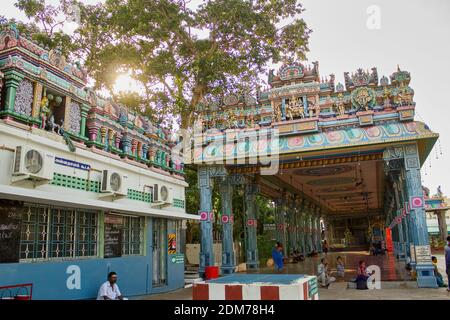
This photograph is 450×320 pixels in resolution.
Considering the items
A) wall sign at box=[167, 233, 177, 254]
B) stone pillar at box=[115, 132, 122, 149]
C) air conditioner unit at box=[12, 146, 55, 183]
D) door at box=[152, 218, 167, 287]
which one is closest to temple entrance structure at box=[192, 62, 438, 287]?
Answer: wall sign at box=[167, 233, 177, 254]

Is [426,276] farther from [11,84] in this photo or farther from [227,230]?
[11,84]

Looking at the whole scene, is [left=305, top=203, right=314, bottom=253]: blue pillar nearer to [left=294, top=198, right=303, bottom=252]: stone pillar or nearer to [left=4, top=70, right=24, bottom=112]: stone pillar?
[left=294, top=198, right=303, bottom=252]: stone pillar

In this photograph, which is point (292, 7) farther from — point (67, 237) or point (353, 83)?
point (67, 237)

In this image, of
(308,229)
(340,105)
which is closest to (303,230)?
(308,229)

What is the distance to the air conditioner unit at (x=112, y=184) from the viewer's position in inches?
352

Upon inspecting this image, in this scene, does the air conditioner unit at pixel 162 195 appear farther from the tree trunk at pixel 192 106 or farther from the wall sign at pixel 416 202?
the wall sign at pixel 416 202

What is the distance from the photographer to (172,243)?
1233 cm

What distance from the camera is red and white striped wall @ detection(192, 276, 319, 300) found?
4051 mm

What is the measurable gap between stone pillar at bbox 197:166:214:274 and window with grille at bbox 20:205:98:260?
19.7ft

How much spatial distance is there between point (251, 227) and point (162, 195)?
24.1ft

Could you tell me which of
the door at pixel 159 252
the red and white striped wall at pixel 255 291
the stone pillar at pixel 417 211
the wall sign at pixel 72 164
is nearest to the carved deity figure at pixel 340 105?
the stone pillar at pixel 417 211

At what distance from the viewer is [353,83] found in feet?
44.0
